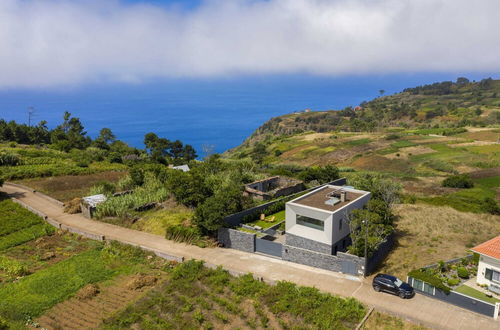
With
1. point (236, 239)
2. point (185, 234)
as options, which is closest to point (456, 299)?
point (236, 239)

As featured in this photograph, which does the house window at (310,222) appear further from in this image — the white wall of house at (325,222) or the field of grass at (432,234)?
the field of grass at (432,234)

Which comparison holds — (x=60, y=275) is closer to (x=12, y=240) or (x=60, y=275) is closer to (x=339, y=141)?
(x=12, y=240)

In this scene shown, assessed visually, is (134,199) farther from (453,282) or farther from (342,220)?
(453,282)

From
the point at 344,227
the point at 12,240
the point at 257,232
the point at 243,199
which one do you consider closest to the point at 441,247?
the point at 344,227

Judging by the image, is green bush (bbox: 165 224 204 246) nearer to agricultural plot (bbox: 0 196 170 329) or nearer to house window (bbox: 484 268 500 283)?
agricultural plot (bbox: 0 196 170 329)

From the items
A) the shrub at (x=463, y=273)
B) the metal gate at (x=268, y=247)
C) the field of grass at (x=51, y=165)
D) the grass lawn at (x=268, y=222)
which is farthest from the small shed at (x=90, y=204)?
the shrub at (x=463, y=273)

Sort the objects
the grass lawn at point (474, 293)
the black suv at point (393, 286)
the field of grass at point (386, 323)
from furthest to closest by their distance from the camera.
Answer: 1. the black suv at point (393, 286)
2. the grass lawn at point (474, 293)
3. the field of grass at point (386, 323)
